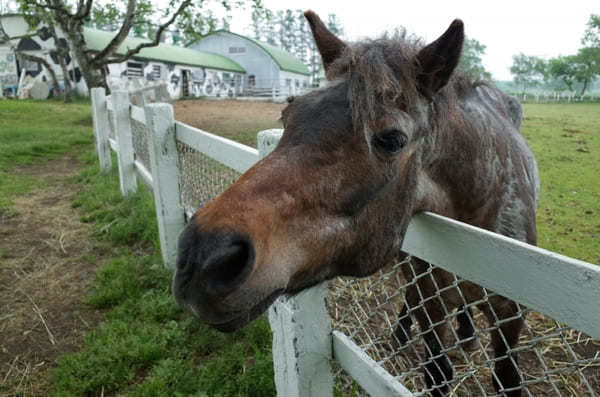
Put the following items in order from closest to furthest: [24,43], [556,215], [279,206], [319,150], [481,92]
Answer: [279,206], [319,150], [481,92], [556,215], [24,43]

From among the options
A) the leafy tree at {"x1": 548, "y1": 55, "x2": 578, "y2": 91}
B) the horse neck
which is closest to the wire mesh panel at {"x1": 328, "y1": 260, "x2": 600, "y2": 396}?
the horse neck

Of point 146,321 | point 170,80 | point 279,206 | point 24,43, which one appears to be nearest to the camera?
point 279,206

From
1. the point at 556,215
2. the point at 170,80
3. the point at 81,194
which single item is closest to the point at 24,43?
the point at 170,80

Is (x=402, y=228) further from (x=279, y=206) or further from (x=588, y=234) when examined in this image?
(x=588, y=234)

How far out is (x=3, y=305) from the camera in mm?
3604

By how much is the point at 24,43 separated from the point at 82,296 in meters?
26.2

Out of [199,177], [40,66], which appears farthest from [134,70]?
[199,177]

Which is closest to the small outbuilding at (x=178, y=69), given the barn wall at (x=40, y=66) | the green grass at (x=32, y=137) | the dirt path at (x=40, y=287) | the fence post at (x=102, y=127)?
the barn wall at (x=40, y=66)

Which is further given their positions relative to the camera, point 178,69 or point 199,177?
point 178,69

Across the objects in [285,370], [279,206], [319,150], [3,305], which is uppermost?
[319,150]

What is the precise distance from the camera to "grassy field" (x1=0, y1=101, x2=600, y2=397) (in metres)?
2.59

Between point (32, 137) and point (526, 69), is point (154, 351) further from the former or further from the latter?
point (526, 69)

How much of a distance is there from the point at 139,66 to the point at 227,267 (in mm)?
28460

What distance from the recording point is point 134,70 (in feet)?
84.6
